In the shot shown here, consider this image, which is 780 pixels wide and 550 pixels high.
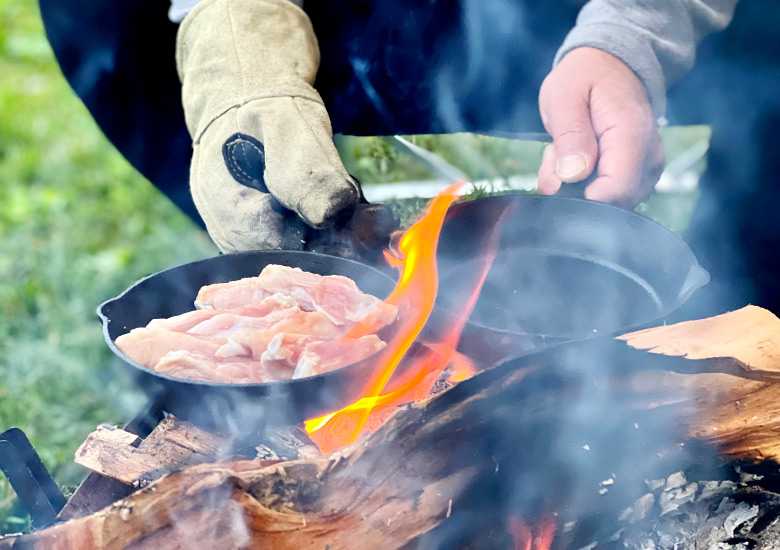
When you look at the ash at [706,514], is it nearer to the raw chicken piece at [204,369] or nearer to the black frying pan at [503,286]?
the black frying pan at [503,286]

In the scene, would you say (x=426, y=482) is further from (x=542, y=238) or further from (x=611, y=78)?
(x=611, y=78)

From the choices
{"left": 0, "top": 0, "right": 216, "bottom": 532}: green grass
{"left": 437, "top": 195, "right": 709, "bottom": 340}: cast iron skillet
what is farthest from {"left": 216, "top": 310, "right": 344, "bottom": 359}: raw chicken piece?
{"left": 0, "top": 0, "right": 216, "bottom": 532}: green grass

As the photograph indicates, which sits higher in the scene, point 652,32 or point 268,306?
point 652,32

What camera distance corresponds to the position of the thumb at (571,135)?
7.77ft

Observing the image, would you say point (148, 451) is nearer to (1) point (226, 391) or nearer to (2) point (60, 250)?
(1) point (226, 391)

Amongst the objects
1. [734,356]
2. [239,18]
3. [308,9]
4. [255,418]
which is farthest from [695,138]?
[255,418]

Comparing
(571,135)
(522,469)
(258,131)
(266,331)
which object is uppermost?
(258,131)

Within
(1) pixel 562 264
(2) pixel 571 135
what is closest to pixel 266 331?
(1) pixel 562 264

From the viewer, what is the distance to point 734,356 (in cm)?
146

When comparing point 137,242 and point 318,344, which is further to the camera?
point 137,242

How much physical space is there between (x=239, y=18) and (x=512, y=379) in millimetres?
1963

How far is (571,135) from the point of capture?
2.42 m

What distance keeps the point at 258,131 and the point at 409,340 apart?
104 centimetres

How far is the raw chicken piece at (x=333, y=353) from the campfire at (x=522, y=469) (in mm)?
54
